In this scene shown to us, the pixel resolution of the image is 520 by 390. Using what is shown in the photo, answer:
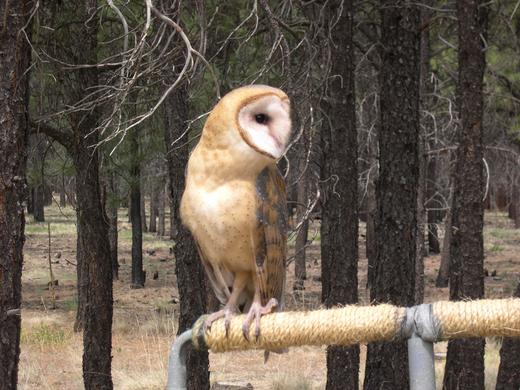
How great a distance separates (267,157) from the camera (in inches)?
77.4

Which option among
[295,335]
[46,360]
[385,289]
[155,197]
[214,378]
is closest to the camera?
[295,335]

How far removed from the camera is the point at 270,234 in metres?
2.26

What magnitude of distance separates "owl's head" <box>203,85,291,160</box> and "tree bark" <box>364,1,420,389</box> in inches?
129

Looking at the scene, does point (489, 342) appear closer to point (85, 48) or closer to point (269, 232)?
point (85, 48)

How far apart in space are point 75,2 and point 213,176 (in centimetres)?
378

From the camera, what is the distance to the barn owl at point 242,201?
193cm

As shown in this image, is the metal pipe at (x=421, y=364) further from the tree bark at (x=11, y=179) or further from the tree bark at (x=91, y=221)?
the tree bark at (x=91, y=221)

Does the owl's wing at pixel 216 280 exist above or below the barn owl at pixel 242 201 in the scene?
below

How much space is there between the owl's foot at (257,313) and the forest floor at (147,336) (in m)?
3.92

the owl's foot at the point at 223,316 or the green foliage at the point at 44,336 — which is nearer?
the owl's foot at the point at 223,316

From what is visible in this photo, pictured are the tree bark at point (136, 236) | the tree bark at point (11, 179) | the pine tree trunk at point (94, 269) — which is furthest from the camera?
the tree bark at point (136, 236)

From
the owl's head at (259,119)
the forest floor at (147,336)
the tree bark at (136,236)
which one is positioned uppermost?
the owl's head at (259,119)

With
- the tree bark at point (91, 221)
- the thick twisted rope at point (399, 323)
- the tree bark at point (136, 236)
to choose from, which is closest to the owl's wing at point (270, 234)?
the thick twisted rope at point (399, 323)

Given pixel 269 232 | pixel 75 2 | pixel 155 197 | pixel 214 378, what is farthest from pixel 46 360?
pixel 155 197
